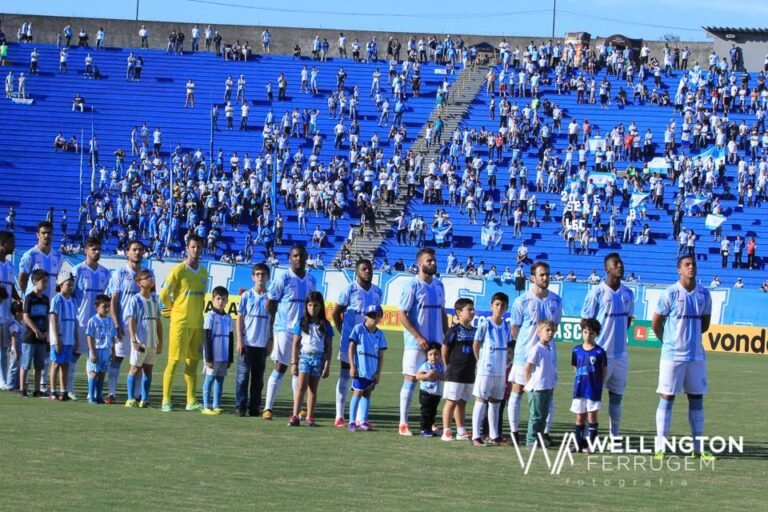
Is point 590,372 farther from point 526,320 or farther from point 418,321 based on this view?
point 418,321

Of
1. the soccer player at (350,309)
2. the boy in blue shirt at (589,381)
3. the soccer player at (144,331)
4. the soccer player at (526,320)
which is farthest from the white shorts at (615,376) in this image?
the soccer player at (144,331)

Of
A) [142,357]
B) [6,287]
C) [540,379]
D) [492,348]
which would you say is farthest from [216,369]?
[540,379]

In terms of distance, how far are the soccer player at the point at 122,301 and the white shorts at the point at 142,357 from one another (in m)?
0.39

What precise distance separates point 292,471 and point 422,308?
4.25 metres

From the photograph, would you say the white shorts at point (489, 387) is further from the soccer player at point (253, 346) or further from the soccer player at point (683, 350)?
the soccer player at point (253, 346)

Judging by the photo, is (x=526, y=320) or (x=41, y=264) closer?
(x=526, y=320)

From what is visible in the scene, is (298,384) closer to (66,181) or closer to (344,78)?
(66,181)

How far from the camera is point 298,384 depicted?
55.6 ft

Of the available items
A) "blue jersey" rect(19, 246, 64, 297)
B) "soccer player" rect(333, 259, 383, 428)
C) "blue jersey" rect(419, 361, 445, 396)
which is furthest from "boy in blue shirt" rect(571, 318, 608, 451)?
"blue jersey" rect(19, 246, 64, 297)

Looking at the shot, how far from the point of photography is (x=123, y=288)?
743 inches

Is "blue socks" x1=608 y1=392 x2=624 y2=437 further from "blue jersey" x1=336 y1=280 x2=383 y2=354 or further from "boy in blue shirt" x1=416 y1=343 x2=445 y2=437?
"blue jersey" x1=336 y1=280 x2=383 y2=354

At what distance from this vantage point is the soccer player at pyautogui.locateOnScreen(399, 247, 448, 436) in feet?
53.3

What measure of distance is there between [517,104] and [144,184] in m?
16.9

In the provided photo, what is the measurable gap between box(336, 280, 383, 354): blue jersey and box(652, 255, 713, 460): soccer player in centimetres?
372
